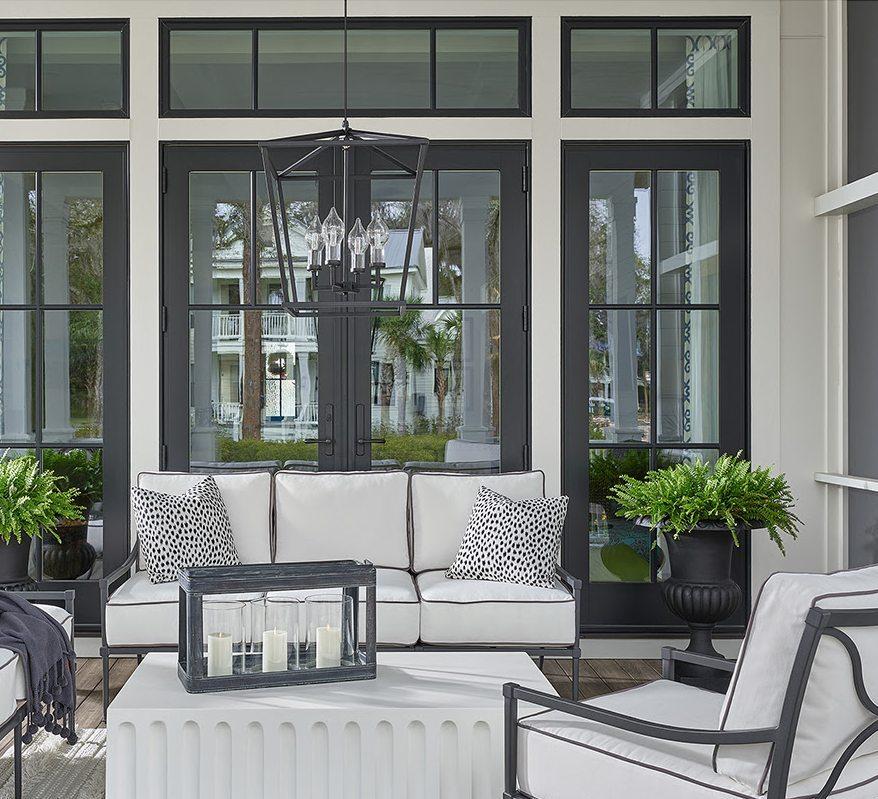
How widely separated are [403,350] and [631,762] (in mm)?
3125

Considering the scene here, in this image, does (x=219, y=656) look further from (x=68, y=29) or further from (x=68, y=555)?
(x=68, y=29)

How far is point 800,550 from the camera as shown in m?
5.00

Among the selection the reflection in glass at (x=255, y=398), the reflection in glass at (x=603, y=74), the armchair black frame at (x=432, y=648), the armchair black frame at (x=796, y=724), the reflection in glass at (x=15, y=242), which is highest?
the reflection in glass at (x=603, y=74)

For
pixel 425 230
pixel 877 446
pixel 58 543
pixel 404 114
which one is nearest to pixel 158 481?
pixel 58 543

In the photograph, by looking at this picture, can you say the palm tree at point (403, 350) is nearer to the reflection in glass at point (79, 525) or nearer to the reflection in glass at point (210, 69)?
the reflection in glass at point (210, 69)

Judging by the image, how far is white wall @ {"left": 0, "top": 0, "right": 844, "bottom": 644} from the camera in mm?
4930

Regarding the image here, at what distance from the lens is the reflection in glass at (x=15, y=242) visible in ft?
16.4

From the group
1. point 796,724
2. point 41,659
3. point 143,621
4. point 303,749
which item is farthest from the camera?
point 143,621

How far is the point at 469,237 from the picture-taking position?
505 centimetres

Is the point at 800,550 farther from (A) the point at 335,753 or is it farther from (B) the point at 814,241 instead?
(A) the point at 335,753

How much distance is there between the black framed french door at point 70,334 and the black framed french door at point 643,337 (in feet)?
7.58

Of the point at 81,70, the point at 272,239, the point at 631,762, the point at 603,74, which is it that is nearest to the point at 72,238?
the point at 81,70

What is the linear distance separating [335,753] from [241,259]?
2.99 metres

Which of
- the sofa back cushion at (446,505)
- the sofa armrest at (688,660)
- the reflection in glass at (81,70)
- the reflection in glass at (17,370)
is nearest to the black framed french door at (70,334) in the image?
the reflection in glass at (17,370)
